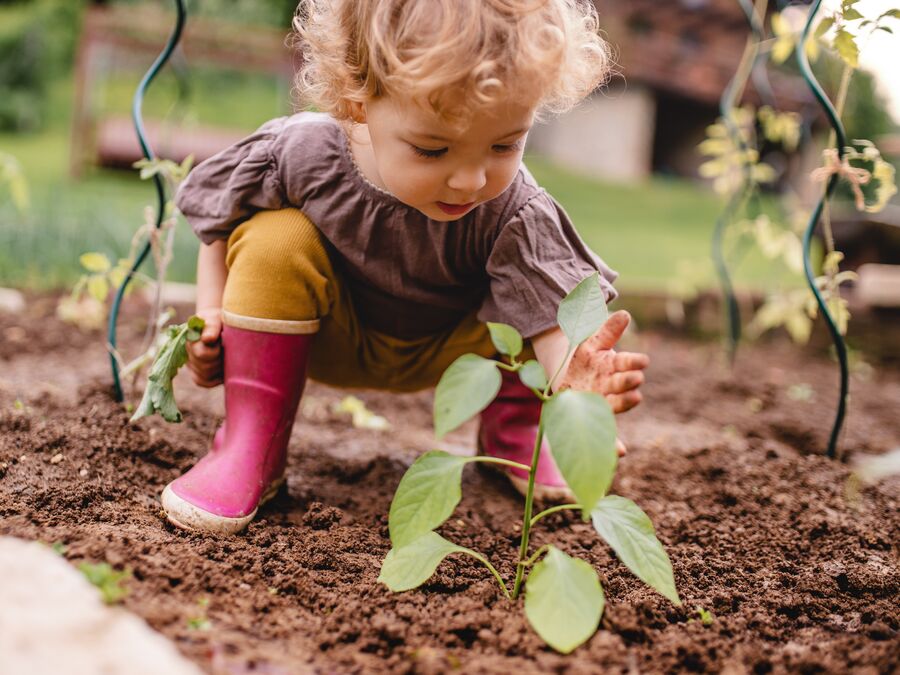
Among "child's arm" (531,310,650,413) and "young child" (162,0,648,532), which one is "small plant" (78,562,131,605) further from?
"child's arm" (531,310,650,413)

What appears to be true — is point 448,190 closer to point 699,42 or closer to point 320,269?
point 320,269

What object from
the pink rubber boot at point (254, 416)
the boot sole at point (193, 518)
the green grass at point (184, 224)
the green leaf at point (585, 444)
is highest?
the green leaf at point (585, 444)

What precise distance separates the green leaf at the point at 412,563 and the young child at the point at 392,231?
1.10ft

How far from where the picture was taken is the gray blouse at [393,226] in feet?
4.74

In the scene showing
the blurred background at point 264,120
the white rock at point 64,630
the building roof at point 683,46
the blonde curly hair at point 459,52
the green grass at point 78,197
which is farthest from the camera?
the building roof at point 683,46

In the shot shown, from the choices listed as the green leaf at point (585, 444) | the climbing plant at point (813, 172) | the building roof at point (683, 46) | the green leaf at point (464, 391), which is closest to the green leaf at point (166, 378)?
the green leaf at point (464, 391)

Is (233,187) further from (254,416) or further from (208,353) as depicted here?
(254,416)

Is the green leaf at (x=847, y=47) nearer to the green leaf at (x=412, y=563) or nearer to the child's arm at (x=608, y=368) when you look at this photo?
the child's arm at (x=608, y=368)

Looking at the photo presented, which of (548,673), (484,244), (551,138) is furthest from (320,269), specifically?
(551,138)

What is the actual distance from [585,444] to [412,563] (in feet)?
1.10

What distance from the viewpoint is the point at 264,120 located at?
26.1ft

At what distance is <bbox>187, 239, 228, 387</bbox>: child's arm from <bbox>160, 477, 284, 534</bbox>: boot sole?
0.86 ft

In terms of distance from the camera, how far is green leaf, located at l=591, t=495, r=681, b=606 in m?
1.02

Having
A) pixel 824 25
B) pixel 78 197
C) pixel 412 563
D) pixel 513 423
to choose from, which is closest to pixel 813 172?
pixel 824 25
